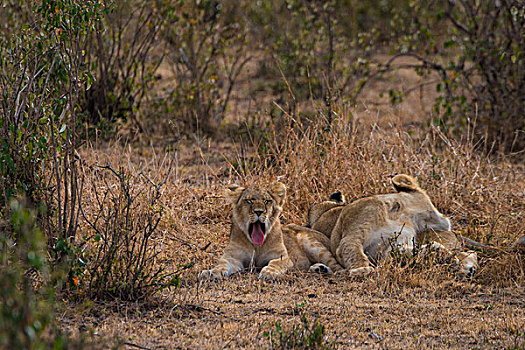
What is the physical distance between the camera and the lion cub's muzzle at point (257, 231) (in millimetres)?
5477

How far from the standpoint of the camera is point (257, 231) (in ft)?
18.1

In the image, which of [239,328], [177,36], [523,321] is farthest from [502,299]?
[177,36]

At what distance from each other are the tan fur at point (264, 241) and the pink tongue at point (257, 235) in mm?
34

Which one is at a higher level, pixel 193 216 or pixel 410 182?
pixel 410 182

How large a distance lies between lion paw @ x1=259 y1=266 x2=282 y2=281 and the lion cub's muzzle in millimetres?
296

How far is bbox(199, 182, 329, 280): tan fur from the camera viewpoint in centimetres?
544

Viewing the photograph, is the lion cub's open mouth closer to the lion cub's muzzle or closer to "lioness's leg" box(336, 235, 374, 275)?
the lion cub's muzzle

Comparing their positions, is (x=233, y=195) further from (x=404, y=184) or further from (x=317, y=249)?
(x=404, y=184)

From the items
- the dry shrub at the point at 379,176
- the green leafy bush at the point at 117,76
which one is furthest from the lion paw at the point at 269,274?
the green leafy bush at the point at 117,76

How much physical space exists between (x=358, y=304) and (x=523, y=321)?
1.07 metres

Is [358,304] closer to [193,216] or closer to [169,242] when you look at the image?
[169,242]

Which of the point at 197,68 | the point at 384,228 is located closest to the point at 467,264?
the point at 384,228

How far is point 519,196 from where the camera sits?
22.8ft

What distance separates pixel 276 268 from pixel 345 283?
56 cm
